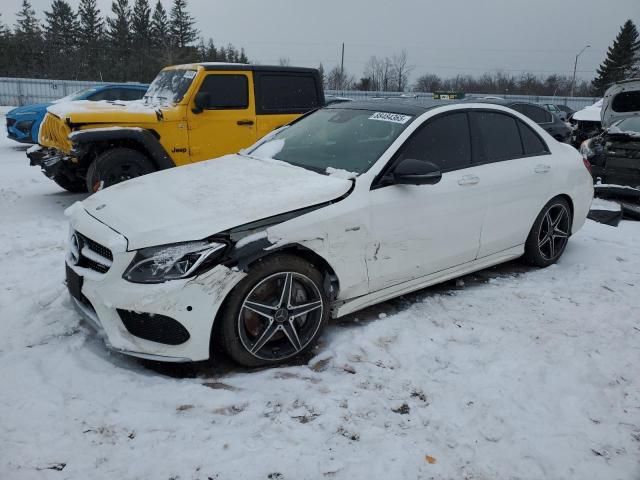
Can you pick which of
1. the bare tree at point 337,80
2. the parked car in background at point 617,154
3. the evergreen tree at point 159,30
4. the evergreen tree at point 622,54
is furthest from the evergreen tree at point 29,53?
the evergreen tree at point 622,54

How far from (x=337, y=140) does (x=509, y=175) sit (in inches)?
61.6

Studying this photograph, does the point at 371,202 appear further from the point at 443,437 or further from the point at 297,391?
the point at 443,437

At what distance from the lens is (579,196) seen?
502 cm

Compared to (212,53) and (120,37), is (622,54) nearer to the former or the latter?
(212,53)

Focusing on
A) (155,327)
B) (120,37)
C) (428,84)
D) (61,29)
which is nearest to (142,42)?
(120,37)

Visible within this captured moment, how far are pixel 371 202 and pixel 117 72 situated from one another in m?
50.5

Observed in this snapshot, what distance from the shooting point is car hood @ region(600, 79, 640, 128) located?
10586 mm

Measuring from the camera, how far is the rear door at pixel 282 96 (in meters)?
7.40

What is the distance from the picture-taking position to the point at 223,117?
23.2 ft

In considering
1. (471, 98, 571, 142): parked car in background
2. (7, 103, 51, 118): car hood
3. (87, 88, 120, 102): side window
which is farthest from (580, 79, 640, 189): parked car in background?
(7, 103, 51, 118): car hood

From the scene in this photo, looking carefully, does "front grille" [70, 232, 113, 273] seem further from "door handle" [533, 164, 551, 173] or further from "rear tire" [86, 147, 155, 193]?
"door handle" [533, 164, 551, 173]

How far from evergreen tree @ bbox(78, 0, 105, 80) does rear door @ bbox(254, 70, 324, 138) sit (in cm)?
4528

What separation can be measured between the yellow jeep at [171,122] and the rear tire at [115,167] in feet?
0.04

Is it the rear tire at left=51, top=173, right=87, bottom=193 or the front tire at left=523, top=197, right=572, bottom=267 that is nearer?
the front tire at left=523, top=197, right=572, bottom=267
